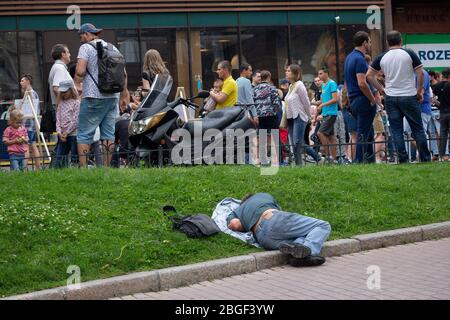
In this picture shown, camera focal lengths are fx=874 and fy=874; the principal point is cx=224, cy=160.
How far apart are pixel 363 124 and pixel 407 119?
2.30ft

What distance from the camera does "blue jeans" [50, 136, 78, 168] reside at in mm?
12148

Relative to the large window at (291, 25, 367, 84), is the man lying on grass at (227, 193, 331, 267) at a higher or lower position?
lower

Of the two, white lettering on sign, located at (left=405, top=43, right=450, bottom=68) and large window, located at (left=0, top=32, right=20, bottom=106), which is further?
white lettering on sign, located at (left=405, top=43, right=450, bottom=68)

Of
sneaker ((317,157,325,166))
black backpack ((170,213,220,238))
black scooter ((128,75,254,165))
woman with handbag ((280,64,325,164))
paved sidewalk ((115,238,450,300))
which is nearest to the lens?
paved sidewalk ((115,238,450,300))

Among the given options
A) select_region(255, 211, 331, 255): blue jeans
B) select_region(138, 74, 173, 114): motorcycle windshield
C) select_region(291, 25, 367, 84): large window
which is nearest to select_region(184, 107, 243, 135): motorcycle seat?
select_region(138, 74, 173, 114): motorcycle windshield

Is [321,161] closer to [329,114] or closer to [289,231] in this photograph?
[329,114]

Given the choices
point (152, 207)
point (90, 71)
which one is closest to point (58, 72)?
point (90, 71)

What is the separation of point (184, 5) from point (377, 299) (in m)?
20.1

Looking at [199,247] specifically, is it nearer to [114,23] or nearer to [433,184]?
[433,184]

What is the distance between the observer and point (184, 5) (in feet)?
85.7

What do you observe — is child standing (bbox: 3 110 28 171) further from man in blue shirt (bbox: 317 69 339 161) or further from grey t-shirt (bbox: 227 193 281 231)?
grey t-shirt (bbox: 227 193 281 231)

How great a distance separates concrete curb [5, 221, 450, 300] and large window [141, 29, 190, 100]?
16732 millimetres

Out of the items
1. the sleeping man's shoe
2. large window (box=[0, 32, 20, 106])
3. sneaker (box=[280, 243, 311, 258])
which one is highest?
large window (box=[0, 32, 20, 106])
